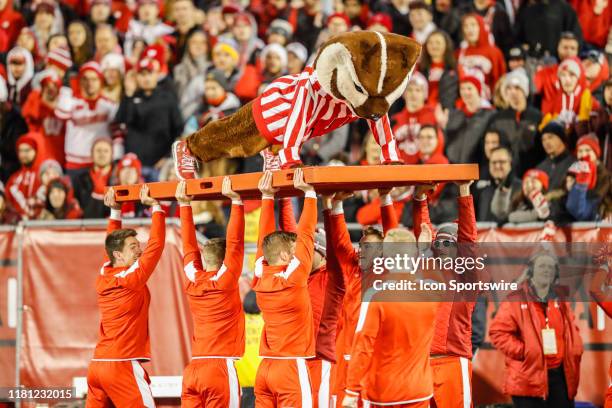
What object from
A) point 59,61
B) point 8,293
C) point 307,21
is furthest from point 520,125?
point 59,61

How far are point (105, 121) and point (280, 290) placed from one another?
571cm

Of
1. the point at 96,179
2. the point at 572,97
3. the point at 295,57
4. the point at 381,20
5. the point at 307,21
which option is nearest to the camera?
the point at 572,97

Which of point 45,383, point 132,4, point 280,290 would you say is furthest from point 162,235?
point 132,4

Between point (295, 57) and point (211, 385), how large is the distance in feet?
17.1

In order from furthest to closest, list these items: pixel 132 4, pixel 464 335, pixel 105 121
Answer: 1. pixel 132 4
2. pixel 105 121
3. pixel 464 335

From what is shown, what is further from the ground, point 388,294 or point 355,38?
point 355,38

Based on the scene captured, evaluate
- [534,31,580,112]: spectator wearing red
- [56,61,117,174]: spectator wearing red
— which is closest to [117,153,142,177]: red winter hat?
[56,61,117,174]: spectator wearing red

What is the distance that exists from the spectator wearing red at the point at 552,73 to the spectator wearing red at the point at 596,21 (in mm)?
568

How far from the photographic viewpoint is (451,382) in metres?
7.32

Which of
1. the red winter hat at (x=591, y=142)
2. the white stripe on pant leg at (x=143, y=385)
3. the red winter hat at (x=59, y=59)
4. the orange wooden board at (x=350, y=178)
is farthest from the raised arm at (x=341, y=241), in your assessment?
the red winter hat at (x=59, y=59)

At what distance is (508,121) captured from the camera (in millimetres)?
10234

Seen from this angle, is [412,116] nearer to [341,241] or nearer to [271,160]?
[271,160]

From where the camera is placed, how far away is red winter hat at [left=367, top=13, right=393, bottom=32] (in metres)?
12.0

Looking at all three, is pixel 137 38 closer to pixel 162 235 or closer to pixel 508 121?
pixel 508 121
